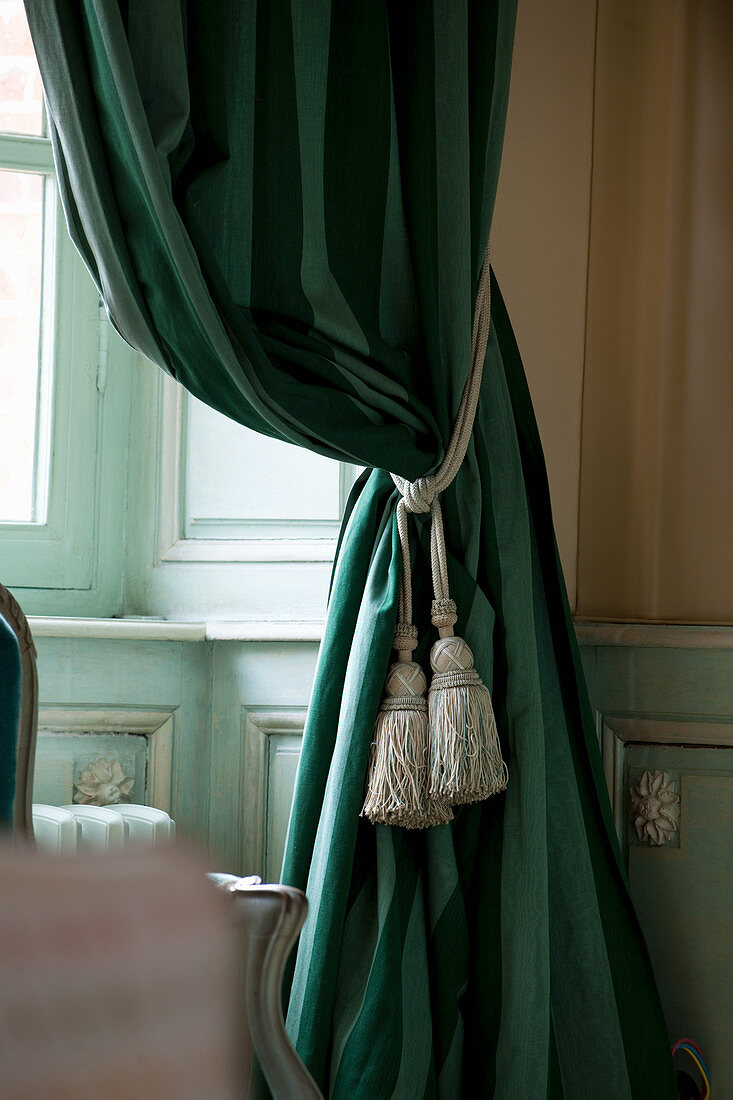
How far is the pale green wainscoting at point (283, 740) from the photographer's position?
135 centimetres

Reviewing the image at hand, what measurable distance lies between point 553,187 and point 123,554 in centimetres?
85

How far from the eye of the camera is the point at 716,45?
1.41 metres

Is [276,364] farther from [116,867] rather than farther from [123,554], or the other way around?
[116,867]

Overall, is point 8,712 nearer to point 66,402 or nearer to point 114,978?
point 114,978

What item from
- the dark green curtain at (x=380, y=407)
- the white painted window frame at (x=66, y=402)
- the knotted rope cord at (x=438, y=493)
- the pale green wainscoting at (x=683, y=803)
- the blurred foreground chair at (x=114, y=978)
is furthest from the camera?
the white painted window frame at (x=66, y=402)

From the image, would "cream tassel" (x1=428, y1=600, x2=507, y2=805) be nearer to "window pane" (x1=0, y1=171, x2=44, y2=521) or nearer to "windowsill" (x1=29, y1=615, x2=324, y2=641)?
"windowsill" (x1=29, y1=615, x2=324, y2=641)

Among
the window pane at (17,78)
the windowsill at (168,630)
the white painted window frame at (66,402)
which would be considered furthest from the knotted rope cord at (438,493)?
the window pane at (17,78)

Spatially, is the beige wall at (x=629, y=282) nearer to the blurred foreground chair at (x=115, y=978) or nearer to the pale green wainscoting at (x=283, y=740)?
Answer: the pale green wainscoting at (x=283, y=740)

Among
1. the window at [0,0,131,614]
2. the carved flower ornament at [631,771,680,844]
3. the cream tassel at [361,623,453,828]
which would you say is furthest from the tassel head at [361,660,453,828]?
the window at [0,0,131,614]

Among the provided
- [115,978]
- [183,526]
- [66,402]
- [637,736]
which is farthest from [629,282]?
[115,978]

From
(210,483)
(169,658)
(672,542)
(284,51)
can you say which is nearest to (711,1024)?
(672,542)

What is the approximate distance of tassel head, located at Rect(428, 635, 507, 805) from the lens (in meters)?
1.05

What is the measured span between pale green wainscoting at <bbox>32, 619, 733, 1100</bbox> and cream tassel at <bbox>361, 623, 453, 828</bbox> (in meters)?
0.32

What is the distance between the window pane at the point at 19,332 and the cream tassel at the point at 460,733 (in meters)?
0.76
